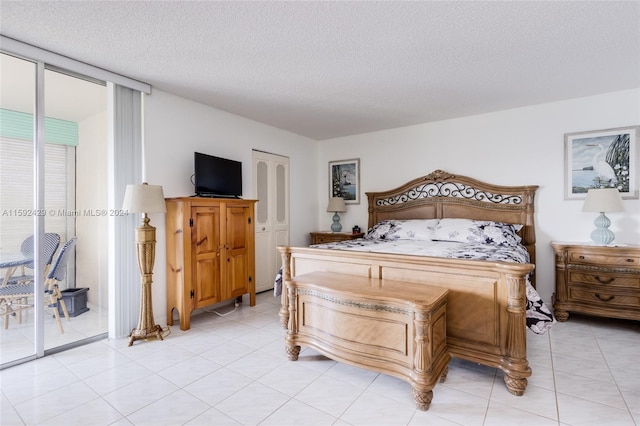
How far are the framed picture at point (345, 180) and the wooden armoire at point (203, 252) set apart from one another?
6.52 ft

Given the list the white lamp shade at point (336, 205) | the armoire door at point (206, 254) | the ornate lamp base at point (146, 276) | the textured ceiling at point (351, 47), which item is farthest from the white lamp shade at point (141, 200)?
the white lamp shade at point (336, 205)

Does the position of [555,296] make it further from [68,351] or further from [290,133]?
[68,351]

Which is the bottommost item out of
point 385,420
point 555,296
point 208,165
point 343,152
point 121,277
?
point 385,420

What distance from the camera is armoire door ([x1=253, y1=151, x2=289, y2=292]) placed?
4.55 metres

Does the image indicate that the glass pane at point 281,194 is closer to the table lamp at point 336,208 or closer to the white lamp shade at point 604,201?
the table lamp at point 336,208

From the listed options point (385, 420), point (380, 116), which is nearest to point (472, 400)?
point (385, 420)

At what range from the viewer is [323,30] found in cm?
220

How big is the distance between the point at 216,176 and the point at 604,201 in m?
4.14

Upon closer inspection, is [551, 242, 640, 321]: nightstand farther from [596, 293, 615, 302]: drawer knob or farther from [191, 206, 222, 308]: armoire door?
[191, 206, 222, 308]: armoire door

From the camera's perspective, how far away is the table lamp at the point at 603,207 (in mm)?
3164

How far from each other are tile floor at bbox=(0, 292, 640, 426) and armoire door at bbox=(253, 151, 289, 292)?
72.2 inches

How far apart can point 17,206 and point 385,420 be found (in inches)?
123

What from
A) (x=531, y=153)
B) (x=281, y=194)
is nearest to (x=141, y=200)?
(x=281, y=194)

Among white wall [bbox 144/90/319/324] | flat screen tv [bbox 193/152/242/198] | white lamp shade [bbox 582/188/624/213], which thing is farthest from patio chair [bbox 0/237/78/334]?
white lamp shade [bbox 582/188/624/213]
